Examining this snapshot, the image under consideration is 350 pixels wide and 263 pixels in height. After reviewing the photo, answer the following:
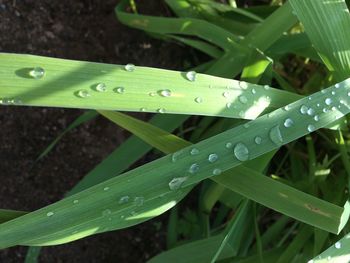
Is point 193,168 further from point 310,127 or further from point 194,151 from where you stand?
point 310,127

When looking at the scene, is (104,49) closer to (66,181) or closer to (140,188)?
(66,181)

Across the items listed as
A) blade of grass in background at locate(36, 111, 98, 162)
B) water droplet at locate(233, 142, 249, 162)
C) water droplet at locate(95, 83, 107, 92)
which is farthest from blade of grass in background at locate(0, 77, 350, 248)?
blade of grass in background at locate(36, 111, 98, 162)

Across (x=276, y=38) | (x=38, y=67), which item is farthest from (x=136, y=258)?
(x=38, y=67)

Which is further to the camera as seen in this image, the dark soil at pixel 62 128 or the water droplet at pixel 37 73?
the dark soil at pixel 62 128

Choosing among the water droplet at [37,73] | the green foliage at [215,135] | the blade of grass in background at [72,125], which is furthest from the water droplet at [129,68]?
the blade of grass in background at [72,125]

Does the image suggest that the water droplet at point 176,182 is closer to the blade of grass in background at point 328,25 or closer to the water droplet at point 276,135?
the water droplet at point 276,135

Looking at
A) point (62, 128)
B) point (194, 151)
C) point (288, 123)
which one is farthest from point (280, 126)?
point (62, 128)

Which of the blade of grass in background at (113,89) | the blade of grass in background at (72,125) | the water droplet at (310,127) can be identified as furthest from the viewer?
the blade of grass in background at (72,125)
